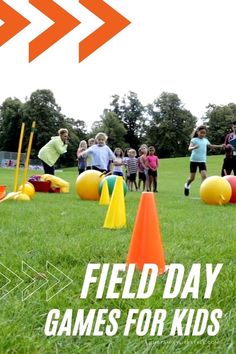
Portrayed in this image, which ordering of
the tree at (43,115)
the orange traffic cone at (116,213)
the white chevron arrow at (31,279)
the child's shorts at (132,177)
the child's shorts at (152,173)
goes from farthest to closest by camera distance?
1. the tree at (43,115)
2. the child's shorts at (132,177)
3. the child's shorts at (152,173)
4. the orange traffic cone at (116,213)
5. the white chevron arrow at (31,279)

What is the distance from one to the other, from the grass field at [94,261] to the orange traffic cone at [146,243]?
0.22 m

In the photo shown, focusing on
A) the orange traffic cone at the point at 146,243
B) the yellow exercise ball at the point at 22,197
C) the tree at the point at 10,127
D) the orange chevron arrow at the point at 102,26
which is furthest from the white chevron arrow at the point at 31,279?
the tree at the point at 10,127

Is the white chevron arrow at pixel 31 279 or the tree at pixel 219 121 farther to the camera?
the tree at pixel 219 121

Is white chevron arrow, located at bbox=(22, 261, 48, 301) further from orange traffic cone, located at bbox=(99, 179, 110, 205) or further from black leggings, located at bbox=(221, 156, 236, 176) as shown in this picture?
black leggings, located at bbox=(221, 156, 236, 176)

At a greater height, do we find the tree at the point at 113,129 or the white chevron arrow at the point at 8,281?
the tree at the point at 113,129

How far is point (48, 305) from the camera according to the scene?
2379 millimetres

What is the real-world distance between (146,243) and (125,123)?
9228 centimetres

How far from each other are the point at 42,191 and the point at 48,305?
1046 centimetres

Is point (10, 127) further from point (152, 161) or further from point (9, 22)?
point (9, 22)

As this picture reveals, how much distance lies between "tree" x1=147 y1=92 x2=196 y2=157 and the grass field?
78979mm

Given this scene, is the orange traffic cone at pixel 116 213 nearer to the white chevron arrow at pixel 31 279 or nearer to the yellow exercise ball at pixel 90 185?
the white chevron arrow at pixel 31 279

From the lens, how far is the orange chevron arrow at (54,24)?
4.79 m

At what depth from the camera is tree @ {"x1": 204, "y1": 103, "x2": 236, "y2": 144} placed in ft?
273

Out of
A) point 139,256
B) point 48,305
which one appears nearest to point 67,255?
point 139,256
